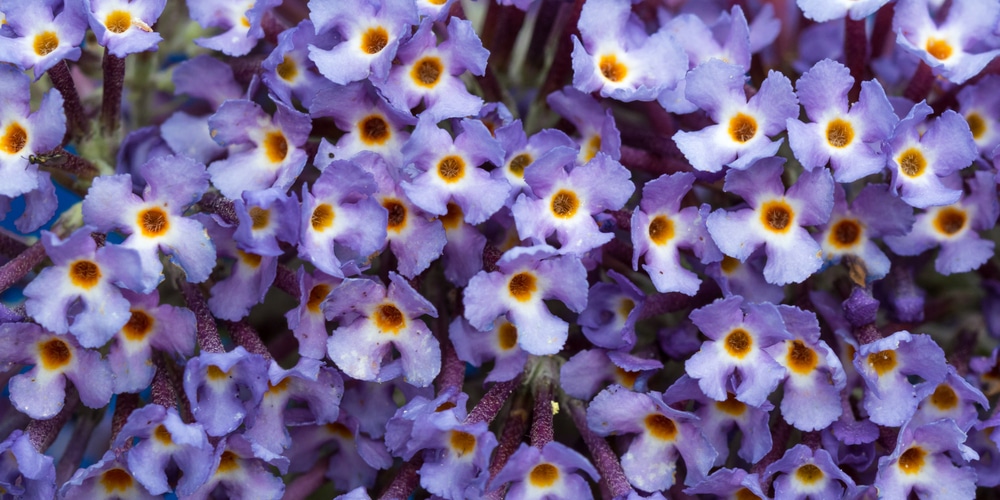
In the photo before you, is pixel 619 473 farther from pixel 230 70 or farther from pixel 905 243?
pixel 230 70

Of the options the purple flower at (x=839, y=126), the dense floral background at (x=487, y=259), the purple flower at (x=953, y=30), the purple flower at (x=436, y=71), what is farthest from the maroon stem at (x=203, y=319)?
the purple flower at (x=953, y=30)

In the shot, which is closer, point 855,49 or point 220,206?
point 220,206

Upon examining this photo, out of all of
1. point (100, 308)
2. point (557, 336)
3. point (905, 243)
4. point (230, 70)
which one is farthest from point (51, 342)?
point (905, 243)

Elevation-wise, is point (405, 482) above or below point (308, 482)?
above

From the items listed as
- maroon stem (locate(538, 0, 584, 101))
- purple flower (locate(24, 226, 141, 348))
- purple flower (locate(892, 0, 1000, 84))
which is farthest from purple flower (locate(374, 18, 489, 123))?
purple flower (locate(892, 0, 1000, 84))

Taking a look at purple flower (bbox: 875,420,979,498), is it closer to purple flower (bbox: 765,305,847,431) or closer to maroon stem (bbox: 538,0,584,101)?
purple flower (bbox: 765,305,847,431)

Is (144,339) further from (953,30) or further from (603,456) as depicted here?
(953,30)

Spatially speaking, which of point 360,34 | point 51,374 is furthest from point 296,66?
point 51,374
